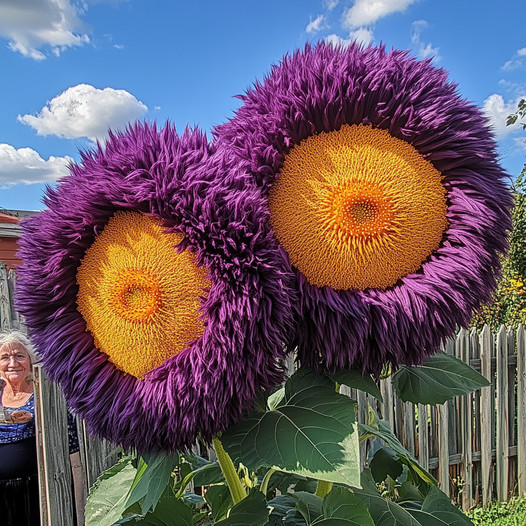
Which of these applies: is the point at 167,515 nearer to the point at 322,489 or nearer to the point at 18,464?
the point at 322,489

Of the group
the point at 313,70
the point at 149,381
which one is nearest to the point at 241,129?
the point at 313,70

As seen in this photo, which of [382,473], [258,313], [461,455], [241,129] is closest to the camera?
[258,313]

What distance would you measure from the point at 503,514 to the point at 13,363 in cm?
386

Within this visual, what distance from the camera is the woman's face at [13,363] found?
11.7ft

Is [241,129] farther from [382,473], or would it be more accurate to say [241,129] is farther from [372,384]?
[382,473]

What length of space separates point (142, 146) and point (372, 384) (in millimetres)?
460

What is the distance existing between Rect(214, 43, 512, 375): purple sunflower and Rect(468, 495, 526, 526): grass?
12.7 ft

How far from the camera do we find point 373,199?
67 cm

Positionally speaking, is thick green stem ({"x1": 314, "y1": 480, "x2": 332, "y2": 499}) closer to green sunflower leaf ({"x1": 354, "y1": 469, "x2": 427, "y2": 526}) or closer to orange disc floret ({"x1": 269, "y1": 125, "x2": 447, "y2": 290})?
green sunflower leaf ({"x1": 354, "y1": 469, "x2": 427, "y2": 526})

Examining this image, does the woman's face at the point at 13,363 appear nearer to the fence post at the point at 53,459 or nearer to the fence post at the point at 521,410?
the fence post at the point at 53,459

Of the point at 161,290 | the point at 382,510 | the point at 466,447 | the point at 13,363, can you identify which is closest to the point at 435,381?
the point at 382,510

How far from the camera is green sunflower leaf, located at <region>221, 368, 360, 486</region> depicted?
0.69m

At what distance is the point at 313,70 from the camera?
2.37ft

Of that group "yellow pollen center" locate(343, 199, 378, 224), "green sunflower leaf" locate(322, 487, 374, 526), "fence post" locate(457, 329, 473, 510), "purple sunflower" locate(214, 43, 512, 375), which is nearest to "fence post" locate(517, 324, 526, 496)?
"fence post" locate(457, 329, 473, 510)
